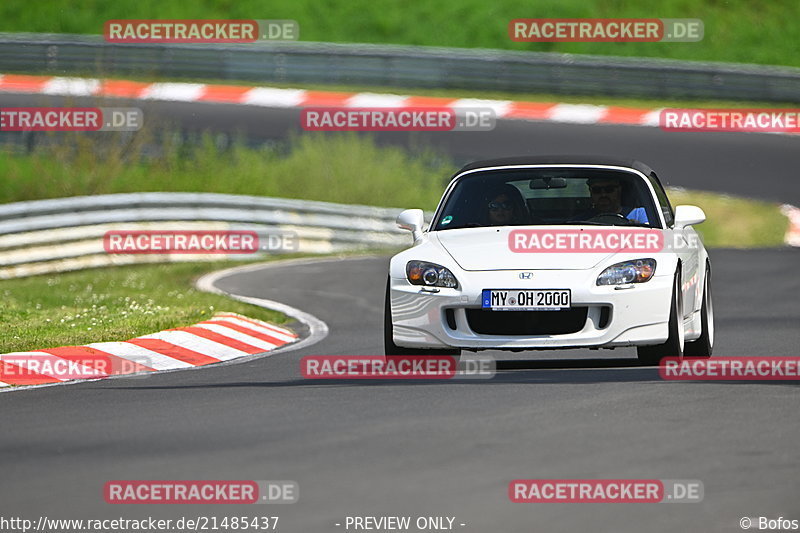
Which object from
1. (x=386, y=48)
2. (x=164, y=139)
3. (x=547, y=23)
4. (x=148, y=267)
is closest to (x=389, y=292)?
(x=148, y=267)

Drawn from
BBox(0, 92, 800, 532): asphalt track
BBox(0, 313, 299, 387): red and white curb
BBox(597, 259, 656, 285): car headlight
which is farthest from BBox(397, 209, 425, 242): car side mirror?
BBox(0, 313, 299, 387): red and white curb

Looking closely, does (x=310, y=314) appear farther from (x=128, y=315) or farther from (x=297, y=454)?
(x=297, y=454)

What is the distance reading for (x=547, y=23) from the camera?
3778cm

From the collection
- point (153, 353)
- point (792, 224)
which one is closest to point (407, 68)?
point (792, 224)

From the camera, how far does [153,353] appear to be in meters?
12.6

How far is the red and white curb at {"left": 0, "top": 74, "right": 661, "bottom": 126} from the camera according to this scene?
3017 cm

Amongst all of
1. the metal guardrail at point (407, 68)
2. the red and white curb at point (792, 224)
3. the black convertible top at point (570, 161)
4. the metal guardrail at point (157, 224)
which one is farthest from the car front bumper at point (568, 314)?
the metal guardrail at point (407, 68)

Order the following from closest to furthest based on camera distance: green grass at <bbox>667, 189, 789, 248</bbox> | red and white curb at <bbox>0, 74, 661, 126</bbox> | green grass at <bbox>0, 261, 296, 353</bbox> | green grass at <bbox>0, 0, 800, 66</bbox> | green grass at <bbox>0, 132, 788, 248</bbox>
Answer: green grass at <bbox>0, 261, 296, 353</bbox> < green grass at <bbox>667, 189, 789, 248</bbox> < green grass at <bbox>0, 132, 788, 248</bbox> < red and white curb at <bbox>0, 74, 661, 126</bbox> < green grass at <bbox>0, 0, 800, 66</bbox>

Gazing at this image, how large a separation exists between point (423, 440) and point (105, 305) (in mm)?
8275

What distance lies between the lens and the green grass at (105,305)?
13.0 meters

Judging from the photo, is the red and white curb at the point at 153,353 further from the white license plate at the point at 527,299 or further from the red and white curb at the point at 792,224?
the red and white curb at the point at 792,224

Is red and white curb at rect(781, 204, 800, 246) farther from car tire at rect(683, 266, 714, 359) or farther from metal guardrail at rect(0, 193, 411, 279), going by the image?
car tire at rect(683, 266, 714, 359)

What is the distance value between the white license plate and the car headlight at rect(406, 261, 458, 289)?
28cm

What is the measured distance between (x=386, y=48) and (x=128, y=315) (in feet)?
63.2
